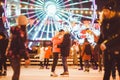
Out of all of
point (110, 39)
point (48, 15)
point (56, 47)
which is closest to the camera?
point (110, 39)

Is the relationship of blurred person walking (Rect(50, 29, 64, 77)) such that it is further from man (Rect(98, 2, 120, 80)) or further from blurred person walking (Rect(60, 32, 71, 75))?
man (Rect(98, 2, 120, 80))

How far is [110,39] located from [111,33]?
135 mm

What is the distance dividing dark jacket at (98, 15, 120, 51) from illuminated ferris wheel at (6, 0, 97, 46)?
17.5 meters

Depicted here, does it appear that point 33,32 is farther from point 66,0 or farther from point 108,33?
point 108,33

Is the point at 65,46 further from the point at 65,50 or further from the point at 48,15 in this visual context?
the point at 48,15

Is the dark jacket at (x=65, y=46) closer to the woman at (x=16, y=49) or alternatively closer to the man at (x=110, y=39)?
the woman at (x=16, y=49)

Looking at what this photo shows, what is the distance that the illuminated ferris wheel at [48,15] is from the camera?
25.9 metres

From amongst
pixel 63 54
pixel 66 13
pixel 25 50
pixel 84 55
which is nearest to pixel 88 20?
pixel 66 13

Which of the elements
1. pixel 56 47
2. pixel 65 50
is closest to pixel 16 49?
pixel 56 47

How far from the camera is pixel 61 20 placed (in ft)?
86.3

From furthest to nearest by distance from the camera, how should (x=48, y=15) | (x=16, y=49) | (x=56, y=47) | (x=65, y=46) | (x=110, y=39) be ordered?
(x=48, y=15) < (x=65, y=46) < (x=56, y=47) < (x=16, y=49) < (x=110, y=39)

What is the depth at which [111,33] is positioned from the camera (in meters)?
7.77

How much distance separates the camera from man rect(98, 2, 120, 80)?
7598mm

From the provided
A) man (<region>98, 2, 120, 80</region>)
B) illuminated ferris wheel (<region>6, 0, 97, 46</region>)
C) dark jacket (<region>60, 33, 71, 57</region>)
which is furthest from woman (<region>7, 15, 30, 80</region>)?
illuminated ferris wheel (<region>6, 0, 97, 46</region>)
